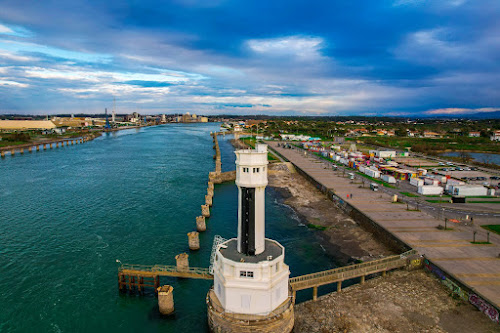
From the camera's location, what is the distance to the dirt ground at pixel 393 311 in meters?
18.7

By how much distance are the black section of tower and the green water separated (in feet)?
21.8

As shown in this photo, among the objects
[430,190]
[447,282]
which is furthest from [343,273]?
[430,190]

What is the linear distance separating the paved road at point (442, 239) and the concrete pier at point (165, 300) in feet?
66.8

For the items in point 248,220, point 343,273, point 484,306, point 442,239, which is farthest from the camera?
point 442,239

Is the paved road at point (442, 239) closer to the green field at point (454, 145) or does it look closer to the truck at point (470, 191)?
the truck at point (470, 191)

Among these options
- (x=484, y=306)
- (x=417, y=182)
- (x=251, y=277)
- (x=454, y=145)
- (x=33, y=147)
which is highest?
(x=33, y=147)

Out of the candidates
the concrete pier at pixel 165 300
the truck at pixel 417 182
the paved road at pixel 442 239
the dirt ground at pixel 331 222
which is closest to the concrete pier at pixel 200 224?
the dirt ground at pixel 331 222

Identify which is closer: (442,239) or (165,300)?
(165,300)

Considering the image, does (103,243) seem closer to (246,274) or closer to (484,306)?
(246,274)

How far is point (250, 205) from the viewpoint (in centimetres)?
1888

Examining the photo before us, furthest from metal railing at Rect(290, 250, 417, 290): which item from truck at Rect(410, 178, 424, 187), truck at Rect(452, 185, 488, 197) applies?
truck at Rect(410, 178, 424, 187)

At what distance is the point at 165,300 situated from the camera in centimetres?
2117

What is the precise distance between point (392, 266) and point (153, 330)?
1844cm

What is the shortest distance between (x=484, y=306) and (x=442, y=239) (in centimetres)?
1090
